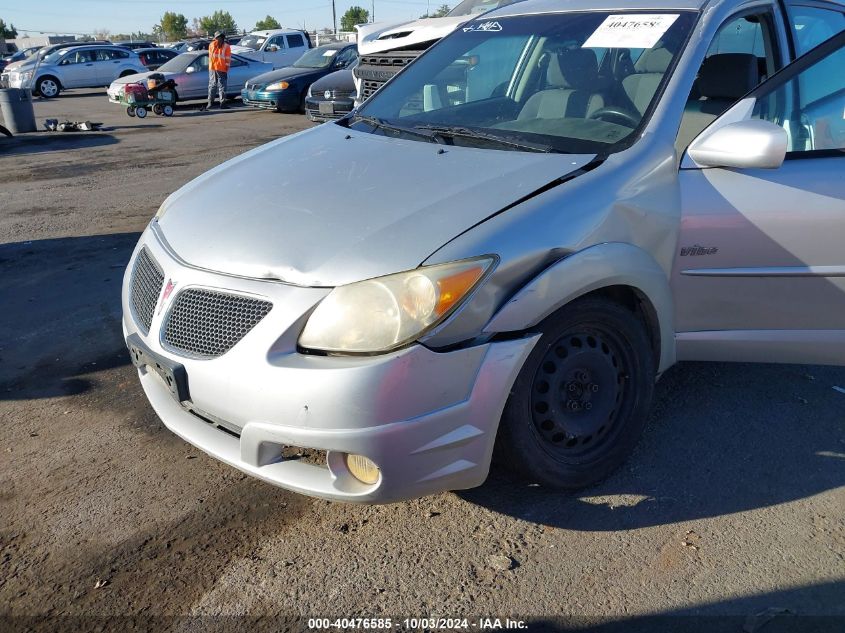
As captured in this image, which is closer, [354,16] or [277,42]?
[277,42]

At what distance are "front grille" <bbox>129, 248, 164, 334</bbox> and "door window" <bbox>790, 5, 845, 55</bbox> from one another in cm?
316

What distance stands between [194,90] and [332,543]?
1989cm

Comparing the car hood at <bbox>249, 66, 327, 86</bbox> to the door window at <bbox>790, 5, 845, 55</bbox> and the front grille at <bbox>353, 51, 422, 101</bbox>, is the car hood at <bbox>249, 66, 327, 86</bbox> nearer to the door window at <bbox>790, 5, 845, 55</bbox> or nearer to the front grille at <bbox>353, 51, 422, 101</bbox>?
the front grille at <bbox>353, 51, 422, 101</bbox>

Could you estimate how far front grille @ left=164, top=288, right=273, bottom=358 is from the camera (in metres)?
2.45

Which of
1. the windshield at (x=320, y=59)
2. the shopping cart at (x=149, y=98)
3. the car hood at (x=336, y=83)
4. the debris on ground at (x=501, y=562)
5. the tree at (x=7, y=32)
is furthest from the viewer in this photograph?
the tree at (x=7, y=32)

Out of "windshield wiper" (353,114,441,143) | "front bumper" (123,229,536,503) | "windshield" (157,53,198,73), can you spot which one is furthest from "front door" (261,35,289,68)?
"front bumper" (123,229,536,503)

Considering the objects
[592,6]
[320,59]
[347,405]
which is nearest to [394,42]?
[592,6]

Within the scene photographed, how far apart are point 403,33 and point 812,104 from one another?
517cm

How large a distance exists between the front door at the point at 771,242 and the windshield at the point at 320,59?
16238mm

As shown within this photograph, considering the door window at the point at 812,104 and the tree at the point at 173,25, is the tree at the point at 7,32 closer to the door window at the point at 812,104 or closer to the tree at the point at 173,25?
the tree at the point at 173,25

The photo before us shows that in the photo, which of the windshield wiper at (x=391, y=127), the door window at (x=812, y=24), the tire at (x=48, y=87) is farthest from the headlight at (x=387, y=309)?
the tire at (x=48, y=87)

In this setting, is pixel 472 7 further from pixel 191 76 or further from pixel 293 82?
pixel 191 76

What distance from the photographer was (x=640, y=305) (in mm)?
3000

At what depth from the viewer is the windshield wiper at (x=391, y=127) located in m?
3.37
